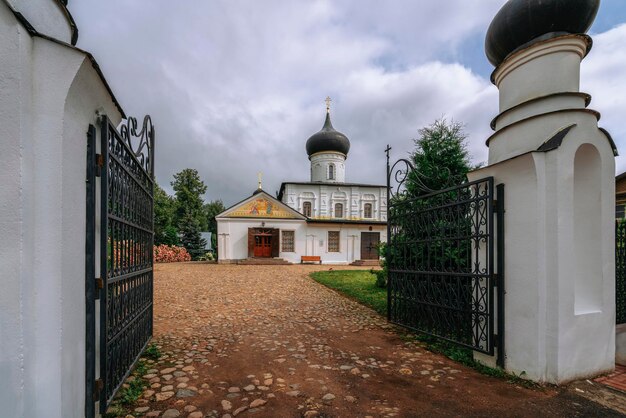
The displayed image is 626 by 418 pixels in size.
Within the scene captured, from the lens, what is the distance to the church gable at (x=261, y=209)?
24312 mm

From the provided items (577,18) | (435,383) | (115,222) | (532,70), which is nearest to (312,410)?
(435,383)

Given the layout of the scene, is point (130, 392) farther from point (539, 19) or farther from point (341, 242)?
point (341, 242)

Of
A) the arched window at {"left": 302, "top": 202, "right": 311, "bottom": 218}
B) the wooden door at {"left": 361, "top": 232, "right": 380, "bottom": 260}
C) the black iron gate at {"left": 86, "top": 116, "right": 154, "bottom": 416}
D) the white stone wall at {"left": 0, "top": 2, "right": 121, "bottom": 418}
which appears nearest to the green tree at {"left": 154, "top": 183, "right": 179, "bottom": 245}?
the arched window at {"left": 302, "top": 202, "right": 311, "bottom": 218}

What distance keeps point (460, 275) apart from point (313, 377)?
2407 millimetres

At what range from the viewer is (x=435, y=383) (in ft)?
11.9

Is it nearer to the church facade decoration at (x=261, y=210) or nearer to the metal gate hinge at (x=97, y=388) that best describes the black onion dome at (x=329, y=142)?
the church facade decoration at (x=261, y=210)

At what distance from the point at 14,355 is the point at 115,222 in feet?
4.85

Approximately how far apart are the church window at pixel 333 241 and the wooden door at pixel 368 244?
A: 84.7 inches

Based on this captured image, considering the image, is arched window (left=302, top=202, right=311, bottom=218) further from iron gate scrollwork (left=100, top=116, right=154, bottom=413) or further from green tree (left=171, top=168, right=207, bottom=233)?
iron gate scrollwork (left=100, top=116, right=154, bottom=413)

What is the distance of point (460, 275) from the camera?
14.3 ft

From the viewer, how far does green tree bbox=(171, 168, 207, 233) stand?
3806 centimetres

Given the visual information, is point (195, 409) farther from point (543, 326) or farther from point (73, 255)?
point (543, 326)

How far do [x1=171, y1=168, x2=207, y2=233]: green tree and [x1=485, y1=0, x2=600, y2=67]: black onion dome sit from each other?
120ft

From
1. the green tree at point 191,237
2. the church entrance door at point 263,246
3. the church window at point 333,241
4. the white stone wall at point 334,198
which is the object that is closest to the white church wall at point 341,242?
the church window at point 333,241
